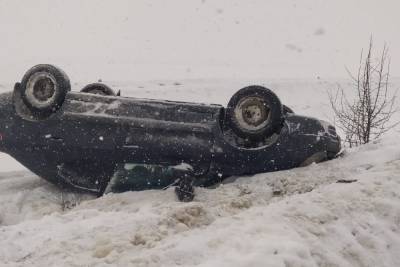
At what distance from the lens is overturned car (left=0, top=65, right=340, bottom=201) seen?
180 inches

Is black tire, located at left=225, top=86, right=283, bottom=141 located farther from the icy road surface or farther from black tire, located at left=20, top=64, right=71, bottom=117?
black tire, located at left=20, top=64, right=71, bottom=117

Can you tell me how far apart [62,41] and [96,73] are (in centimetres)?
379

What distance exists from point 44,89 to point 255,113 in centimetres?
192

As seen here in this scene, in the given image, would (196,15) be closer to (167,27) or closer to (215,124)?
(167,27)

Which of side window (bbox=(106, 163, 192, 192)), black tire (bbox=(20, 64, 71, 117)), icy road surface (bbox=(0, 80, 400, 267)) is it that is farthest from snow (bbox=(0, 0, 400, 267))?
black tire (bbox=(20, 64, 71, 117))

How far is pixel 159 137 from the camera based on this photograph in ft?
15.2

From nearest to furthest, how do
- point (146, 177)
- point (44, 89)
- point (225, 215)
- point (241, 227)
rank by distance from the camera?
point (241, 227) → point (225, 215) → point (146, 177) → point (44, 89)

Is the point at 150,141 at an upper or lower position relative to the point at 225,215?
upper

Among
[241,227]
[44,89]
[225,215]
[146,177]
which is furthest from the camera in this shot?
[44,89]

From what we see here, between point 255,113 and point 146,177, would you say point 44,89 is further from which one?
point 255,113

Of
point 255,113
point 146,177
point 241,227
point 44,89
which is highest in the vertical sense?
point 44,89

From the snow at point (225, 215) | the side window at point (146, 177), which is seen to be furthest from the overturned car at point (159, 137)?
the snow at point (225, 215)

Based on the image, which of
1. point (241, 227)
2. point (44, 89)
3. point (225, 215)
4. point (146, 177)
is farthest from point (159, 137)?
point (241, 227)

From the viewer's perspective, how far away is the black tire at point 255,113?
456cm
